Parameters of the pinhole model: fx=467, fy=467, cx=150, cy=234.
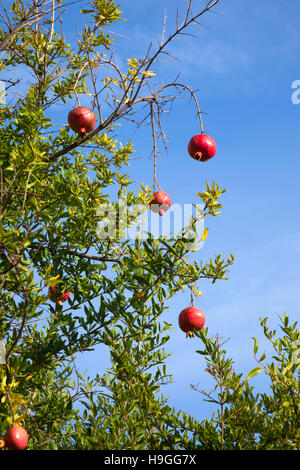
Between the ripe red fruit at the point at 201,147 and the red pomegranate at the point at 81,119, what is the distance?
0.97 m

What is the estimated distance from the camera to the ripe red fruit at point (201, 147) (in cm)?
431

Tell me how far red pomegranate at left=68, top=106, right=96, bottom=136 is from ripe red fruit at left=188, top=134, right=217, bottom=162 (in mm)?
968

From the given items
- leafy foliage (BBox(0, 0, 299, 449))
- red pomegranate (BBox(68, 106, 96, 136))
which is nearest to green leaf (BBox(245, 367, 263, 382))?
leafy foliage (BBox(0, 0, 299, 449))

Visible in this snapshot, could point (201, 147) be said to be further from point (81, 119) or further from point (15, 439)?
point (15, 439)

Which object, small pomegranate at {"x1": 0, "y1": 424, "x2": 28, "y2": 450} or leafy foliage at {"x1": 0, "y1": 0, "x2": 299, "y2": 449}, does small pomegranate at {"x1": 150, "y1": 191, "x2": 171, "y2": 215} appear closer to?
leafy foliage at {"x1": 0, "y1": 0, "x2": 299, "y2": 449}

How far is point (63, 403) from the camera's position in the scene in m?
4.20

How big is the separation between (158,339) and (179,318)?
0.56m

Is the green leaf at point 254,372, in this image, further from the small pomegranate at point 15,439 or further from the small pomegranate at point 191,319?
the small pomegranate at point 15,439

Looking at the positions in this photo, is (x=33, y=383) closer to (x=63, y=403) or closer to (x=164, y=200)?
(x=63, y=403)

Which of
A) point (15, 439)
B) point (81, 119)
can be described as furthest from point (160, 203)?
point (15, 439)

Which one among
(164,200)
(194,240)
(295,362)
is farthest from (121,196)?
(295,362)

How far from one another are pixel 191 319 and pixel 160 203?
1145 mm

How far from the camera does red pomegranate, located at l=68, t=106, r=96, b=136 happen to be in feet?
14.3

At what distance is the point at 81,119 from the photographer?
14.3 feet
